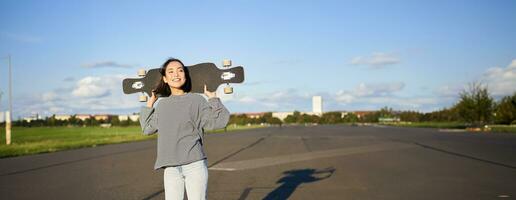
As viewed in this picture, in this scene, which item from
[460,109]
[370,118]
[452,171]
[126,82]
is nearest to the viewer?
[126,82]

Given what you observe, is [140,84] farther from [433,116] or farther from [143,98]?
[433,116]

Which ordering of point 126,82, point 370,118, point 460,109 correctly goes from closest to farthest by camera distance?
point 126,82 < point 460,109 < point 370,118

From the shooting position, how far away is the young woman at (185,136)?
11.7 ft

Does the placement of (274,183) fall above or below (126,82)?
below

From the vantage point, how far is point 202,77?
3.80 metres

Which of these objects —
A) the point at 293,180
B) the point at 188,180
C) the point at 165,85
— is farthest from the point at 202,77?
the point at 293,180

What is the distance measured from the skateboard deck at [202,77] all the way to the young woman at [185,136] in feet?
0.37

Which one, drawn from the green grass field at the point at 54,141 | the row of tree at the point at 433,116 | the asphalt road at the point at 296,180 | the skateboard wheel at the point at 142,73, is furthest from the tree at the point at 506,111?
the skateboard wheel at the point at 142,73

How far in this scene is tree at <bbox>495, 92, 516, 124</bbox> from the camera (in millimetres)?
60941

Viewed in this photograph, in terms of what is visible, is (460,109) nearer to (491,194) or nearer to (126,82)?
(491,194)

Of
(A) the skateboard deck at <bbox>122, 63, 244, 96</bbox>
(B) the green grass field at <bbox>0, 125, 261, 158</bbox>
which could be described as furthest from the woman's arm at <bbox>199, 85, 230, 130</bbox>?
(B) the green grass field at <bbox>0, 125, 261, 158</bbox>

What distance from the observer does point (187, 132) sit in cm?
356

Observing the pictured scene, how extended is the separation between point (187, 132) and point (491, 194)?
6.04m

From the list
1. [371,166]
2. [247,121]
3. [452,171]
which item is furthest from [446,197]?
[247,121]
